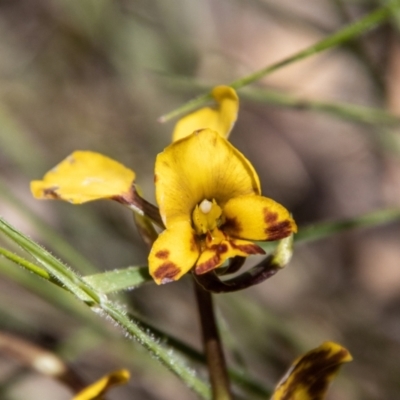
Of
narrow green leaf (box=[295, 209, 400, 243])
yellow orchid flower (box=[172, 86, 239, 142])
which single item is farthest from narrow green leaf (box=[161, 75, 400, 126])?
yellow orchid flower (box=[172, 86, 239, 142])

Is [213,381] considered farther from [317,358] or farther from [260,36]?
[260,36]

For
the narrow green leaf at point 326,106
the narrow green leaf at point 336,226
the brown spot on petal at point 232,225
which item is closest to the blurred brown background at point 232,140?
the narrow green leaf at point 326,106

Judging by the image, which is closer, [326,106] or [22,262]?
[22,262]

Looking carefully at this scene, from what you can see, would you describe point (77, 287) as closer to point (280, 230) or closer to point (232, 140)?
point (280, 230)

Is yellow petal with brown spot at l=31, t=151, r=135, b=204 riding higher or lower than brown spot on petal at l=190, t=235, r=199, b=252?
higher

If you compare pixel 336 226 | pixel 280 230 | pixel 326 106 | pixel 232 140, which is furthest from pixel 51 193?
pixel 232 140

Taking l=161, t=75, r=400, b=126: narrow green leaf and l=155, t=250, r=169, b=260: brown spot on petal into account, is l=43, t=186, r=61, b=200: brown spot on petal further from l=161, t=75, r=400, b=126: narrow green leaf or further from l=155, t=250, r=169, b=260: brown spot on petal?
l=161, t=75, r=400, b=126: narrow green leaf
